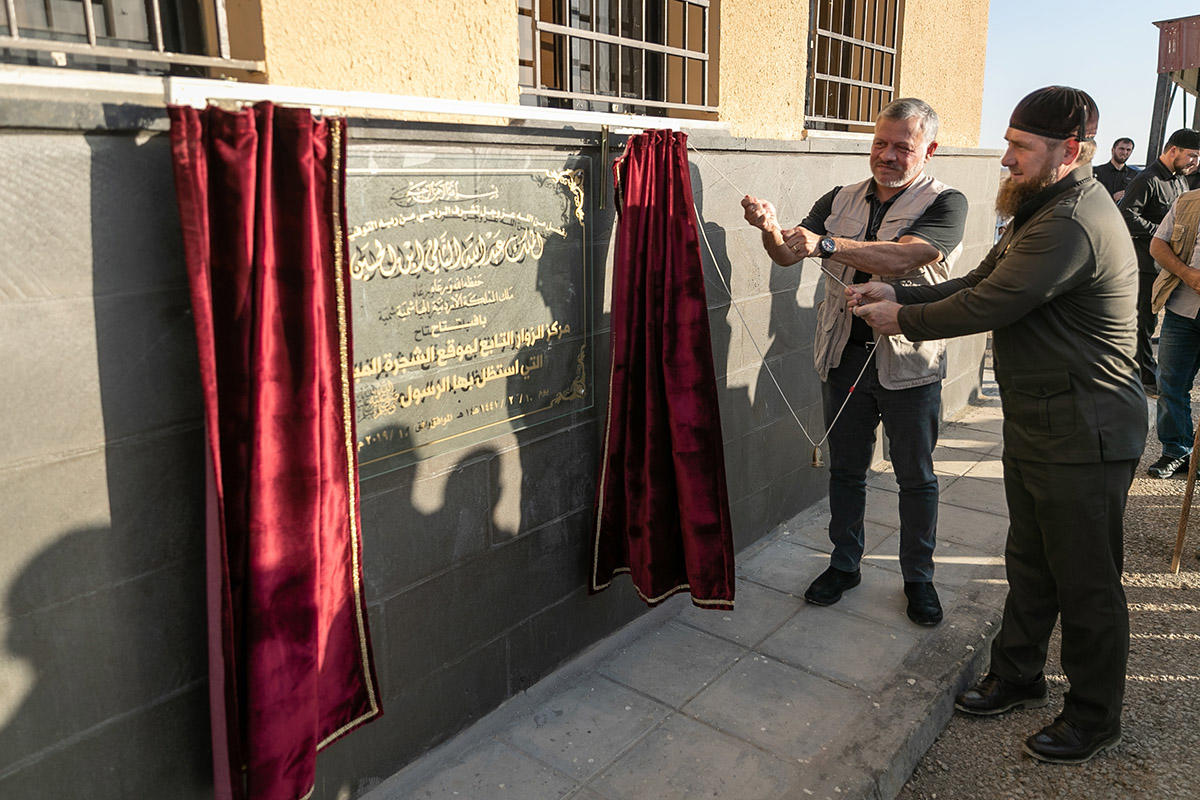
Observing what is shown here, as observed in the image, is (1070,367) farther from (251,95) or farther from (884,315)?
(251,95)

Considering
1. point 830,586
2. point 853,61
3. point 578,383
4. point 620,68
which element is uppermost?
point 853,61

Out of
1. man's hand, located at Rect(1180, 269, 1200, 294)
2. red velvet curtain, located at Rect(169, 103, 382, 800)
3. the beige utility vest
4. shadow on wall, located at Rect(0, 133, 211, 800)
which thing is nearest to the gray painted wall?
shadow on wall, located at Rect(0, 133, 211, 800)

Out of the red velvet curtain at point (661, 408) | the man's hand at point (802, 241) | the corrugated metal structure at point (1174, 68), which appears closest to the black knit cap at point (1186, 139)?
the man's hand at point (802, 241)

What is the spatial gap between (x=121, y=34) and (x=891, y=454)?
333 cm

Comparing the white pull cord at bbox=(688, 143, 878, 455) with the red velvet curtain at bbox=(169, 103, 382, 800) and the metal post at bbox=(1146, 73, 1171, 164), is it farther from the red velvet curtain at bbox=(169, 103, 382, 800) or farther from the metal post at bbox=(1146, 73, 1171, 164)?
the metal post at bbox=(1146, 73, 1171, 164)

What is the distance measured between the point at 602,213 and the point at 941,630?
2.40 meters

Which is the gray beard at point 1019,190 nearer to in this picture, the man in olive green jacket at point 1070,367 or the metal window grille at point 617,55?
the man in olive green jacket at point 1070,367

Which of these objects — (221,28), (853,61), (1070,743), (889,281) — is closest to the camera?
(221,28)

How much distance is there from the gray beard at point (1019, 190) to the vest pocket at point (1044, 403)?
0.60m

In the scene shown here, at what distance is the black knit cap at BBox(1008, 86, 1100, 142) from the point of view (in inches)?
112

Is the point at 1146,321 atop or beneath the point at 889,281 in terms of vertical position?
beneath

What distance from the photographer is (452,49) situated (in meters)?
2.81

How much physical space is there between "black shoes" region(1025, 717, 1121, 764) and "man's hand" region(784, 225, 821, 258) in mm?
2062

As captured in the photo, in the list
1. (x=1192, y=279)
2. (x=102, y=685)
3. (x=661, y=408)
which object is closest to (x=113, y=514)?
(x=102, y=685)
